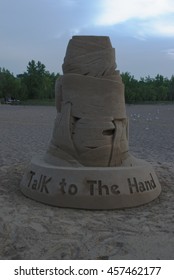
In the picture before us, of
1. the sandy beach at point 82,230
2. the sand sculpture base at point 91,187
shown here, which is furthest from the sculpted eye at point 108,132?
the sandy beach at point 82,230

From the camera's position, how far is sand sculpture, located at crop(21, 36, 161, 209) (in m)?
4.81

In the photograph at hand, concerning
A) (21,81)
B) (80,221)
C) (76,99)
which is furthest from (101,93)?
(21,81)

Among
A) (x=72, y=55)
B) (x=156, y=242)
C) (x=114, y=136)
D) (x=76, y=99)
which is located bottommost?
(x=156, y=242)

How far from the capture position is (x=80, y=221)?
4.23 metres

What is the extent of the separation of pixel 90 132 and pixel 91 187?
2.95ft

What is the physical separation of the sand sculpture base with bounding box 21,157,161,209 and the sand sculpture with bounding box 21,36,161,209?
0.04ft

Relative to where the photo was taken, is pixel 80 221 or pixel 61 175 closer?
pixel 80 221

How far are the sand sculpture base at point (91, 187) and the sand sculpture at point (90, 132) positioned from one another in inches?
0.5

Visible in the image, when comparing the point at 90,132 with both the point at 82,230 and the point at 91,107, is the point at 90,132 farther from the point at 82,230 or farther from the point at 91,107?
the point at 82,230

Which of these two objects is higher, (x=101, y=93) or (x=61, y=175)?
(x=101, y=93)

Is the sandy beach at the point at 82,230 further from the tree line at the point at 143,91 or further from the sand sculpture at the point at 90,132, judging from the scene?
the tree line at the point at 143,91

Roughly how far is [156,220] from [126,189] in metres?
0.58

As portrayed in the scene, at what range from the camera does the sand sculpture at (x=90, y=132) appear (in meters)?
4.81

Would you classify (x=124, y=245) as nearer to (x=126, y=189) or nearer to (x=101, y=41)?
(x=126, y=189)
